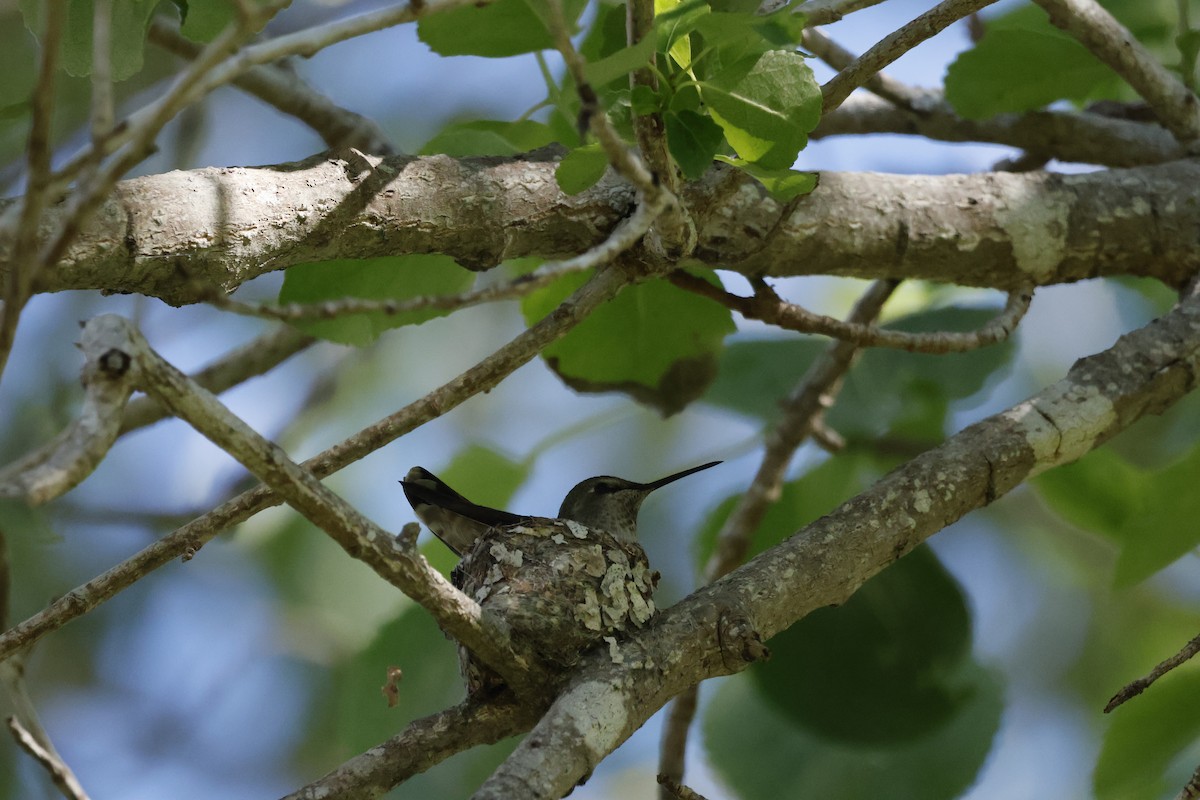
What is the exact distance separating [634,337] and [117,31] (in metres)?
1.35

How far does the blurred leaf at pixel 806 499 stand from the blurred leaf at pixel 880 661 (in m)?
0.36

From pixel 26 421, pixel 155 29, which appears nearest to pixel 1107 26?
pixel 155 29

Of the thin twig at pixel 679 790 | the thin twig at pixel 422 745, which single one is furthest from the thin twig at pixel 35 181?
the thin twig at pixel 679 790

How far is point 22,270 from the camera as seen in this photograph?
92 cm

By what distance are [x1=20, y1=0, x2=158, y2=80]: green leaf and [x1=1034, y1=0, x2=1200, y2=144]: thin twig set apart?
1.85 metres

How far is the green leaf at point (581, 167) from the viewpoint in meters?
1.62

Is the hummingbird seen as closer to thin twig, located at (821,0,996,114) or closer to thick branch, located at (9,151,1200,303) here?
thick branch, located at (9,151,1200,303)

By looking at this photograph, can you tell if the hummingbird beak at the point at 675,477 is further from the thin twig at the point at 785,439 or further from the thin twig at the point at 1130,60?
the thin twig at the point at 1130,60

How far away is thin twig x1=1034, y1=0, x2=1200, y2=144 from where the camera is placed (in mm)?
2525

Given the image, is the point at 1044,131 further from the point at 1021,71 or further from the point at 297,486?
the point at 297,486

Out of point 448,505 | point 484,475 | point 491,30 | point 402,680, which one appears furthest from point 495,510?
point 491,30

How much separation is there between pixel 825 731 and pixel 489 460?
110 centimetres

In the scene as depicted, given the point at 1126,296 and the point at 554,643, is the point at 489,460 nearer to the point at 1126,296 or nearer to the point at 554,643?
the point at 554,643

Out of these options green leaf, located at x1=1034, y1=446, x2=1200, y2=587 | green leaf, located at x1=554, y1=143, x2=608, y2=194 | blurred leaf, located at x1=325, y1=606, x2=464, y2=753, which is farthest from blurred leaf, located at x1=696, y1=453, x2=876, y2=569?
green leaf, located at x1=554, y1=143, x2=608, y2=194
